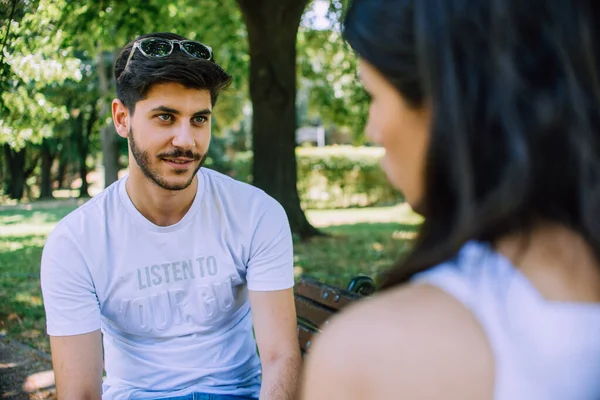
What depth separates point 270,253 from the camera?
2.64 metres

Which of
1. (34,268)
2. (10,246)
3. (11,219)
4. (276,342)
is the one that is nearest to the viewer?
(276,342)

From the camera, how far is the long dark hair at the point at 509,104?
2.98 ft

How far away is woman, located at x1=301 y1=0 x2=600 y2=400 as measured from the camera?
88 cm

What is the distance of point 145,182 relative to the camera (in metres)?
2.75

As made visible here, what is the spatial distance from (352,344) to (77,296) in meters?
1.79

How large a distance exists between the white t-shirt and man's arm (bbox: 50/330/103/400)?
4 cm

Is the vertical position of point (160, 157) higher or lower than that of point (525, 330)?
higher

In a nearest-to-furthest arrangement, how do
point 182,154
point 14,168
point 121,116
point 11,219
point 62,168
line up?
1. point 182,154
2. point 121,116
3. point 11,219
4. point 14,168
5. point 62,168

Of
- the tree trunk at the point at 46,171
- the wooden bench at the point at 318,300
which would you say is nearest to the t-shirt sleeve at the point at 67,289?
the wooden bench at the point at 318,300

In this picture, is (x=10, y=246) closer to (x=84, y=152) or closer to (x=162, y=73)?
(x=162, y=73)

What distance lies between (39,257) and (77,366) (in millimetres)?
4440

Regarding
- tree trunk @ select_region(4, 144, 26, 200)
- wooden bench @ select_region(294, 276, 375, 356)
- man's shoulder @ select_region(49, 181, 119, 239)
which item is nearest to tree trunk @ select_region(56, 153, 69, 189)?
tree trunk @ select_region(4, 144, 26, 200)

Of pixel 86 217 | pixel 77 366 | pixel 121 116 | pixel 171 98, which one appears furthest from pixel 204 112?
pixel 77 366

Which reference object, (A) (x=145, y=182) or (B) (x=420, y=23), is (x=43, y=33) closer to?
(A) (x=145, y=182)
